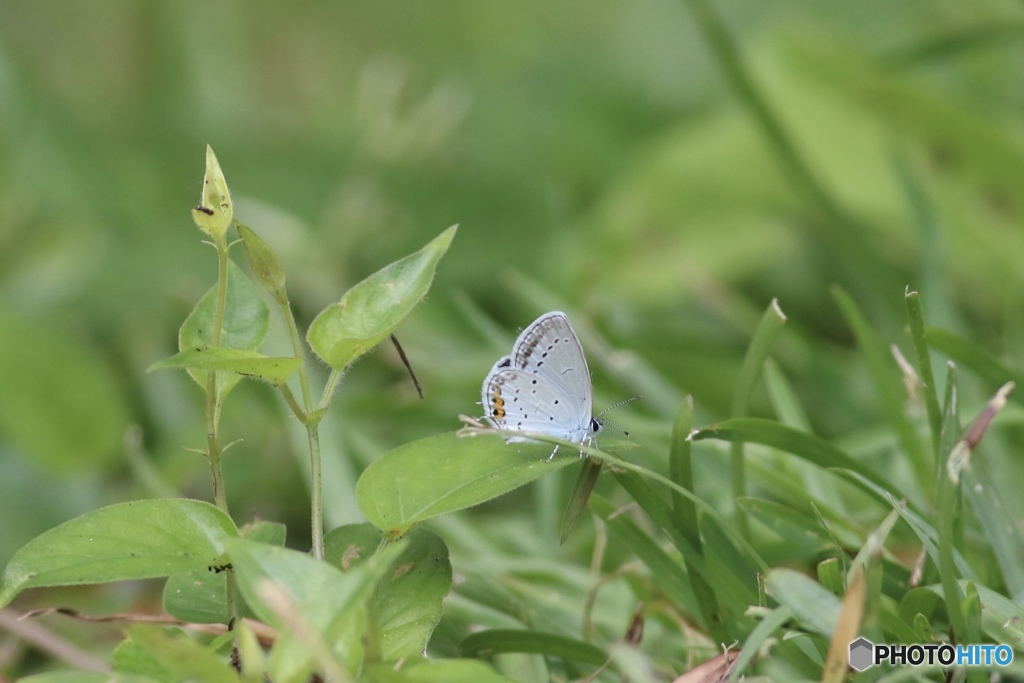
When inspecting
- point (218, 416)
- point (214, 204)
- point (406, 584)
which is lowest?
point (406, 584)

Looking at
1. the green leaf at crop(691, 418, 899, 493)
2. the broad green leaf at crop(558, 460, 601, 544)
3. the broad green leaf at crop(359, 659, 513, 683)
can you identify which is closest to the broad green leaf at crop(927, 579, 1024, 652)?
the green leaf at crop(691, 418, 899, 493)

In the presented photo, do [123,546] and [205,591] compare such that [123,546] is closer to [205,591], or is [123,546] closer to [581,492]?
[205,591]

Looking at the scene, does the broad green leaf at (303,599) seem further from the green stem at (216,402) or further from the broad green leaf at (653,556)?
the broad green leaf at (653,556)

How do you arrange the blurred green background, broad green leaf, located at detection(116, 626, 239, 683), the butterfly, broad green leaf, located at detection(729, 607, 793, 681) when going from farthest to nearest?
the blurred green background → the butterfly → broad green leaf, located at detection(729, 607, 793, 681) → broad green leaf, located at detection(116, 626, 239, 683)

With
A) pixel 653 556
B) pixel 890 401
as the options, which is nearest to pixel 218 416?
pixel 653 556

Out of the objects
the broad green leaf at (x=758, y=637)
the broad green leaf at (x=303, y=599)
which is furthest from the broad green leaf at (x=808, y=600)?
the broad green leaf at (x=303, y=599)

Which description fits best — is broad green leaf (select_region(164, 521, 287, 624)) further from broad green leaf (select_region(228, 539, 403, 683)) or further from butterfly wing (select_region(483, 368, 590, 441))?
butterfly wing (select_region(483, 368, 590, 441))
